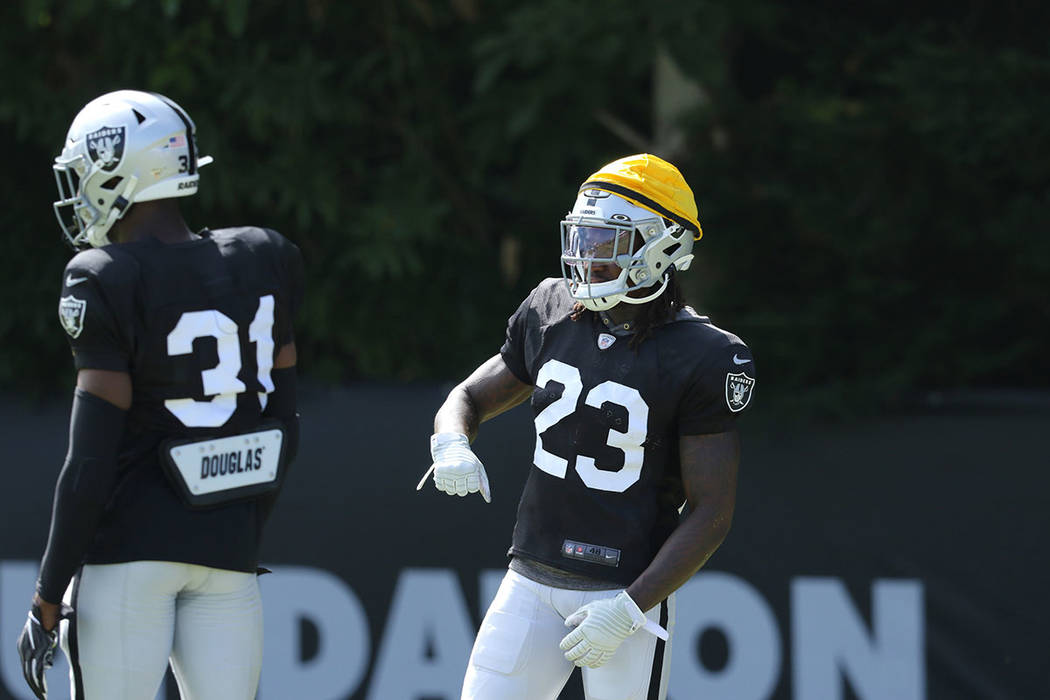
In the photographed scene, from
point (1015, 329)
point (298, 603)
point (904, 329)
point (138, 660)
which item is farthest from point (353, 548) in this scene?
point (1015, 329)

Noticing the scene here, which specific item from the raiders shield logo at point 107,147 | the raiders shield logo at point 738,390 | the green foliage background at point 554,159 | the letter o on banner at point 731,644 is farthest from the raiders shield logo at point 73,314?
the letter o on banner at point 731,644

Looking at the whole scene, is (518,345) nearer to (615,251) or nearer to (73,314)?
(615,251)

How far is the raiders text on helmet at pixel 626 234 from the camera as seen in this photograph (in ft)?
9.27

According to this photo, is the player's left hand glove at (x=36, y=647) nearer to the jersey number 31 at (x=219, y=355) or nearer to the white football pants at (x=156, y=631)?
the white football pants at (x=156, y=631)

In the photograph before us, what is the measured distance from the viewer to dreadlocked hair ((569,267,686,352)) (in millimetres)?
2855

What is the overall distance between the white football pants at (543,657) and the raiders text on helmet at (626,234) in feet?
2.12

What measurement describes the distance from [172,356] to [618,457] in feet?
3.16

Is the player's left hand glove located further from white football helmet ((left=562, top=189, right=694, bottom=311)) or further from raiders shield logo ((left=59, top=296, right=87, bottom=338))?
white football helmet ((left=562, top=189, right=694, bottom=311))

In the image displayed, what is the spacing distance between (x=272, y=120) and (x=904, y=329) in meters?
2.67

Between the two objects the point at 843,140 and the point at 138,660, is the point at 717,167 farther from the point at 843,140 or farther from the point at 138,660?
the point at 138,660

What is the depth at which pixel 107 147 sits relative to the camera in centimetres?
285

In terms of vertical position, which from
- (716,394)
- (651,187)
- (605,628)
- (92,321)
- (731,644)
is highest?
(651,187)

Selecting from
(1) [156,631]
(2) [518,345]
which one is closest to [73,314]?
(1) [156,631]

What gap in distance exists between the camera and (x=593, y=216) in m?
2.86
